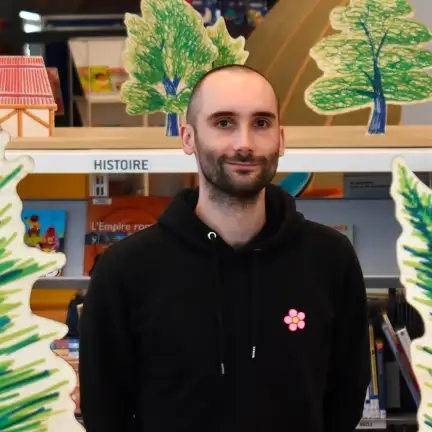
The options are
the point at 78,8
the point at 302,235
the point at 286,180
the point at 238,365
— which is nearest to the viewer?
the point at 238,365

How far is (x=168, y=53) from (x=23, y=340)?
0.87 m

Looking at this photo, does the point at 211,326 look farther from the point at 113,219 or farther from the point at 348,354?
the point at 113,219

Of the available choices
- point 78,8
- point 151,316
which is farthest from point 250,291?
point 78,8

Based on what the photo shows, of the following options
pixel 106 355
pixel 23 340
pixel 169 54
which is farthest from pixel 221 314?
pixel 169 54

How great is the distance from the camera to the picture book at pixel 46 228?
2.58 m

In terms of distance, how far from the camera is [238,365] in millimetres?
1483

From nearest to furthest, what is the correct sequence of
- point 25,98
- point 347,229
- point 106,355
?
point 106,355 → point 25,98 → point 347,229

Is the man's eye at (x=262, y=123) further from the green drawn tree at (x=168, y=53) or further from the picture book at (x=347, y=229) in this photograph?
the picture book at (x=347, y=229)

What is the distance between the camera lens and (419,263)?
1999 millimetres

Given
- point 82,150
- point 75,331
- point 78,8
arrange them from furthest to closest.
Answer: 1. point 78,8
2. point 75,331
3. point 82,150

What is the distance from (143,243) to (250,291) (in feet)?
0.76

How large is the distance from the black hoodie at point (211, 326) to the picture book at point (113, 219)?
100 cm

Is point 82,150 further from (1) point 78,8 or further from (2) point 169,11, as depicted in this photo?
(1) point 78,8

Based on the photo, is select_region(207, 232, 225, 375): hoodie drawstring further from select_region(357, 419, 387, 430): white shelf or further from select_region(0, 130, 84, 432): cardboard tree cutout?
select_region(357, 419, 387, 430): white shelf
